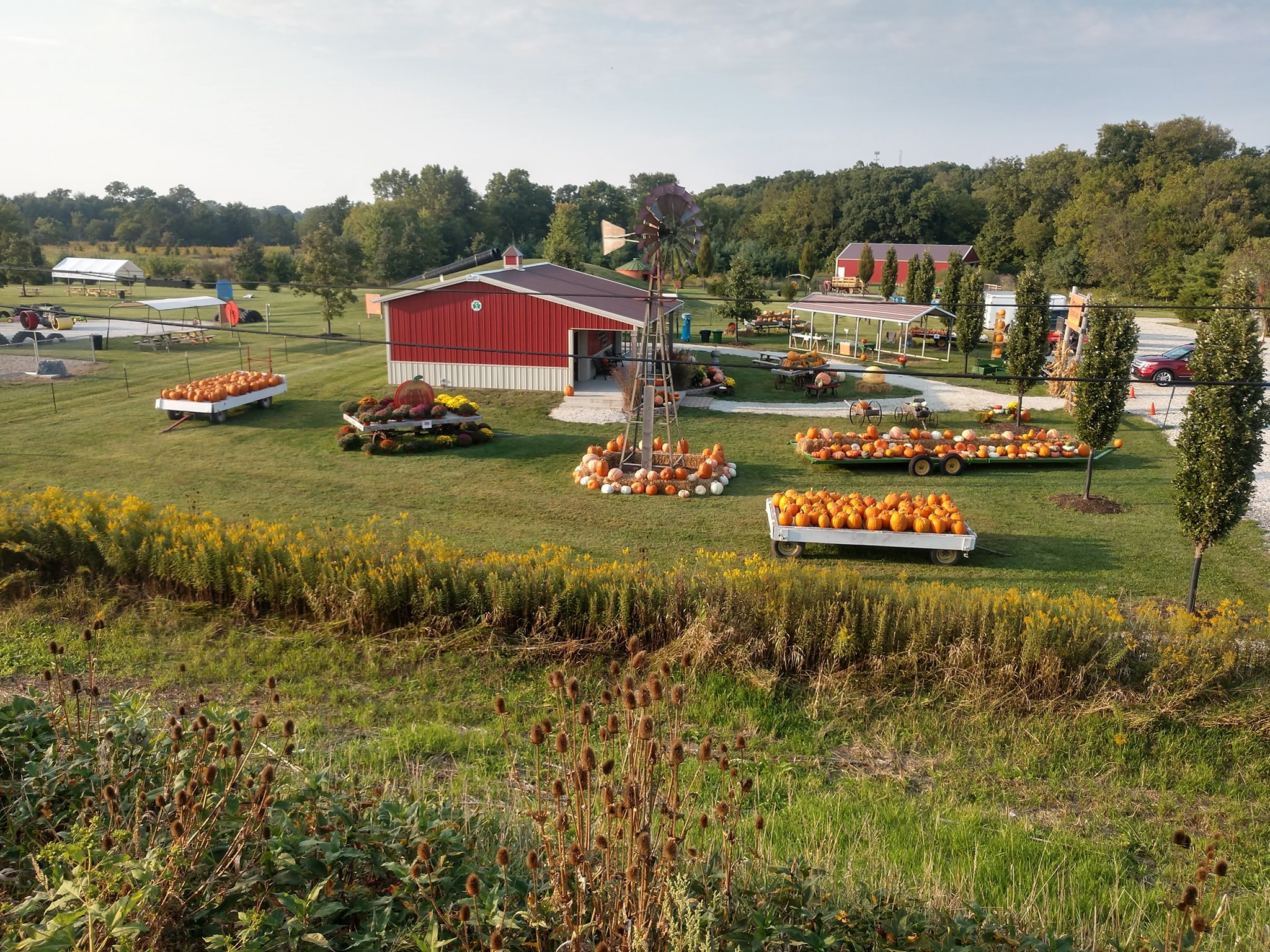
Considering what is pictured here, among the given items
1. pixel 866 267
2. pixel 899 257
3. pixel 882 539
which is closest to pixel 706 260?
pixel 866 267

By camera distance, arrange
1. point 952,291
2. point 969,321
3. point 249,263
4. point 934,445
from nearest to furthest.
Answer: point 934,445, point 969,321, point 952,291, point 249,263

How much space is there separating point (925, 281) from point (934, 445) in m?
25.5

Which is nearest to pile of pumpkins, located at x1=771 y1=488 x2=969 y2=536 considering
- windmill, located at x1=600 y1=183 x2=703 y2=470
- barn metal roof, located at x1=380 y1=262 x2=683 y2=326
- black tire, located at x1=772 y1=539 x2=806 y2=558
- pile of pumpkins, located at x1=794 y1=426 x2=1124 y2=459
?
black tire, located at x1=772 y1=539 x2=806 y2=558

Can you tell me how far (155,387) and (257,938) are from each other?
2636 centimetres

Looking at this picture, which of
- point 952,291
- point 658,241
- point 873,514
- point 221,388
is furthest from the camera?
point 952,291

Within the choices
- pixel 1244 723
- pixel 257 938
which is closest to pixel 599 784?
pixel 257 938

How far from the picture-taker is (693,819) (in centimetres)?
519

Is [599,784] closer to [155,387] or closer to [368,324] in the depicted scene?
[155,387]

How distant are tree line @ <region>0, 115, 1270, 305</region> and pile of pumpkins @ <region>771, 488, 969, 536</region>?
38132mm

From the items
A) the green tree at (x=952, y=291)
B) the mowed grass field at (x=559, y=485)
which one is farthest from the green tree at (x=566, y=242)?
the mowed grass field at (x=559, y=485)

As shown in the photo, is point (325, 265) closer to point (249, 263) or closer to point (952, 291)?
point (249, 263)

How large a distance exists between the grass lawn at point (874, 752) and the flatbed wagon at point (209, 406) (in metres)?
12.4

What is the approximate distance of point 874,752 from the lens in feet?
23.1

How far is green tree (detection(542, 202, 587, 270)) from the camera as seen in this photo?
52.8 m
